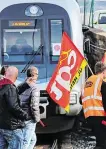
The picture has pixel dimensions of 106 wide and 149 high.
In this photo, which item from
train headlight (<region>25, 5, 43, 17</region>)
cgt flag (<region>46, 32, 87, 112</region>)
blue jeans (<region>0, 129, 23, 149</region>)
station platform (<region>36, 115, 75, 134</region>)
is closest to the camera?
blue jeans (<region>0, 129, 23, 149</region>)

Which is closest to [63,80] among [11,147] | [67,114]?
[67,114]

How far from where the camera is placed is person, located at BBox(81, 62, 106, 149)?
6406 mm

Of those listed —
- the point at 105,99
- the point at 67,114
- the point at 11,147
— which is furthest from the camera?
the point at 67,114

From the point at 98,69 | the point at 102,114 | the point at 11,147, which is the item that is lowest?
the point at 11,147

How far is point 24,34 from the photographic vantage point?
9.88 metres

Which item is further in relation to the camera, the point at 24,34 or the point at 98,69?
the point at 24,34

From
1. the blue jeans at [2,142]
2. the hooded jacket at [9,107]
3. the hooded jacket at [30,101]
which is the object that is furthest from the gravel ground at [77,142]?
the hooded jacket at [9,107]

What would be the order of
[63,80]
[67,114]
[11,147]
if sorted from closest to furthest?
[11,147] < [63,80] < [67,114]

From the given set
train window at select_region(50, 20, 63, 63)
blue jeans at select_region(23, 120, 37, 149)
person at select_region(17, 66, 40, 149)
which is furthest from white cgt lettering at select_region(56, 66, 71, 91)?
blue jeans at select_region(23, 120, 37, 149)

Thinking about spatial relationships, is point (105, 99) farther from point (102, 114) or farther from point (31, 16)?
point (31, 16)

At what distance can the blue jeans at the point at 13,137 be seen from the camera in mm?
6715

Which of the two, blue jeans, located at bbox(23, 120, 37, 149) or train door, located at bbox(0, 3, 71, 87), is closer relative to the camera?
blue jeans, located at bbox(23, 120, 37, 149)

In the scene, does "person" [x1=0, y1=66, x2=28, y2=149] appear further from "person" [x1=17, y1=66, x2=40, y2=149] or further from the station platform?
the station platform

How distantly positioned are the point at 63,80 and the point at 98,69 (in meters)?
2.13
